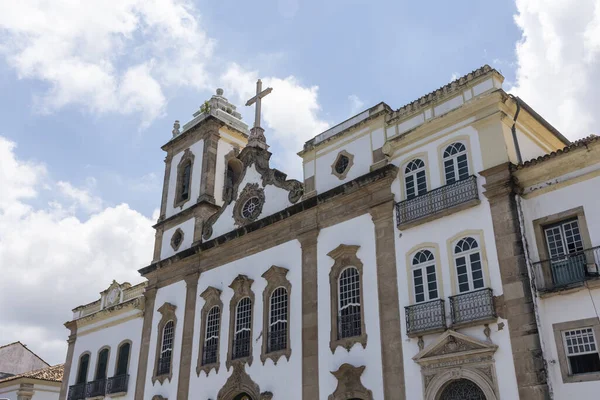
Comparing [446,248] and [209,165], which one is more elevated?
[209,165]

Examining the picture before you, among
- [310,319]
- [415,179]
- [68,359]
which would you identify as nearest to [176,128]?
[68,359]

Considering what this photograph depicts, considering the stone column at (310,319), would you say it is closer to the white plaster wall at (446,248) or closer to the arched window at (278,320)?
the arched window at (278,320)

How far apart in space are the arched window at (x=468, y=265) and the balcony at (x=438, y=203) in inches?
35.0

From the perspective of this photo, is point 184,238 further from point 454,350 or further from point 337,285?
point 454,350

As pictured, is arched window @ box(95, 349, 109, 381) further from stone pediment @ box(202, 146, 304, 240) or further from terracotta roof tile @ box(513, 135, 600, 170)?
terracotta roof tile @ box(513, 135, 600, 170)

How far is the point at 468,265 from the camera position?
14.5 m

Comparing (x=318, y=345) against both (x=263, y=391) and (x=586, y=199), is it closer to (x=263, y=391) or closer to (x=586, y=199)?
(x=263, y=391)

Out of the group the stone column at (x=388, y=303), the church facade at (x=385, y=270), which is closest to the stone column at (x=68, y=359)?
the church facade at (x=385, y=270)

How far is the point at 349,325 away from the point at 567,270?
5.87m

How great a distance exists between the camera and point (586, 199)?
13.4 metres

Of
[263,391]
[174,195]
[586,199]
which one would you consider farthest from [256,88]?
[586,199]

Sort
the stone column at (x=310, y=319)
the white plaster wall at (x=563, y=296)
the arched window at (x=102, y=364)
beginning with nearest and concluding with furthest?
the white plaster wall at (x=563, y=296)
the stone column at (x=310, y=319)
the arched window at (x=102, y=364)

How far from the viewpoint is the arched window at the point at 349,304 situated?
16516 mm

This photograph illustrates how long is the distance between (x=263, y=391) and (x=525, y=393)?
8099 millimetres
